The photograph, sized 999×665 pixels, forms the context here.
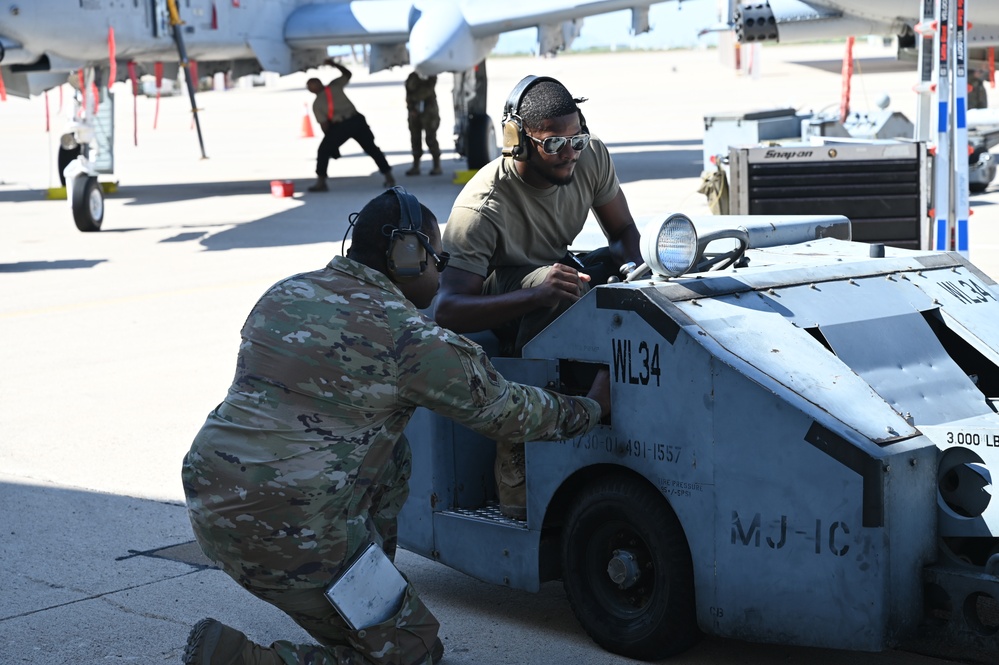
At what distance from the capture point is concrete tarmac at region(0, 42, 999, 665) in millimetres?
4523

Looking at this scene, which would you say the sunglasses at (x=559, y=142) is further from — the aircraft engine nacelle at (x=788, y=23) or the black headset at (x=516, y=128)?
the aircraft engine nacelle at (x=788, y=23)

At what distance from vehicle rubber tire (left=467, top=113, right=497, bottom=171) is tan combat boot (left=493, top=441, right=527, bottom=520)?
1635 cm

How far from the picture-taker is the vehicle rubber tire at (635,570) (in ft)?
12.7

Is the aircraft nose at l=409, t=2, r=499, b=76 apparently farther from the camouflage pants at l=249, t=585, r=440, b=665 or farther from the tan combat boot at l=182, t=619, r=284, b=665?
the tan combat boot at l=182, t=619, r=284, b=665

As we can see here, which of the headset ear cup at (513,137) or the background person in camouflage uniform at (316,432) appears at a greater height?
the headset ear cup at (513,137)

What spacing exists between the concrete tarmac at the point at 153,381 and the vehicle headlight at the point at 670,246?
120cm

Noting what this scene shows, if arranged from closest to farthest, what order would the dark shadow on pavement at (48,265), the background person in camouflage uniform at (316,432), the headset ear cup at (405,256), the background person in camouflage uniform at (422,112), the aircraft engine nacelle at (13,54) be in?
the background person in camouflage uniform at (316,432), the headset ear cup at (405,256), the dark shadow on pavement at (48,265), the aircraft engine nacelle at (13,54), the background person in camouflage uniform at (422,112)

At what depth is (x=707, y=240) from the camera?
14.2ft

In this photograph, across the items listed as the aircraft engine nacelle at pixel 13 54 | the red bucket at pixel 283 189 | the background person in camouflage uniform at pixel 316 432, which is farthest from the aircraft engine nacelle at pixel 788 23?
the background person in camouflage uniform at pixel 316 432

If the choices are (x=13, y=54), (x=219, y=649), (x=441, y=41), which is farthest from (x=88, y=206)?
(x=219, y=649)

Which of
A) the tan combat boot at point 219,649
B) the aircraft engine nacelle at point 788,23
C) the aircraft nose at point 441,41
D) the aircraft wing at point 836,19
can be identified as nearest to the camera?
the tan combat boot at point 219,649

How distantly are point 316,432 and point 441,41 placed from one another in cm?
1553

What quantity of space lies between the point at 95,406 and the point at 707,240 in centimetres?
497

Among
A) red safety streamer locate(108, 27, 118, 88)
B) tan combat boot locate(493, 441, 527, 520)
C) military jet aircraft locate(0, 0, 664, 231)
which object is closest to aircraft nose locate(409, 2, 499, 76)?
military jet aircraft locate(0, 0, 664, 231)
